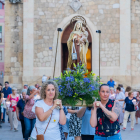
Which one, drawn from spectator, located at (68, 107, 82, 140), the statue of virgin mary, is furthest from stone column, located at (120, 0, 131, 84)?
spectator, located at (68, 107, 82, 140)

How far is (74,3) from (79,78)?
650 inches

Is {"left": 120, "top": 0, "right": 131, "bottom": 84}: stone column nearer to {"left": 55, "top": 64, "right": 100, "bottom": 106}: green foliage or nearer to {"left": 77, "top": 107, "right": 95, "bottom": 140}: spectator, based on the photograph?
{"left": 77, "top": 107, "right": 95, "bottom": 140}: spectator

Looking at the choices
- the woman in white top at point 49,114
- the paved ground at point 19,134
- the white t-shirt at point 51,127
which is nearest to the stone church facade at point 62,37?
the paved ground at point 19,134

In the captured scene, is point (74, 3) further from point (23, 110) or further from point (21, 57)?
point (23, 110)

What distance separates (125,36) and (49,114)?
1702cm

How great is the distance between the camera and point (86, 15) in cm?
2092

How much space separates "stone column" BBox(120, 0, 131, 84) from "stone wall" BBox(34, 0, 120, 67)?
0.92 ft

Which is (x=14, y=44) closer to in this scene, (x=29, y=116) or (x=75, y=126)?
(x=29, y=116)

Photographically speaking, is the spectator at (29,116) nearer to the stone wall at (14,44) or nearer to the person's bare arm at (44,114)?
the person's bare arm at (44,114)

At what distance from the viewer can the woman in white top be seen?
4121 millimetres

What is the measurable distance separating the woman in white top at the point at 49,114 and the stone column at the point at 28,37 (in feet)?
54.4

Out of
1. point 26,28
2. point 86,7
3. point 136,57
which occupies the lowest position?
point 136,57

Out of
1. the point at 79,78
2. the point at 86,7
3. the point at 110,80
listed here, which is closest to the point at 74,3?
the point at 86,7

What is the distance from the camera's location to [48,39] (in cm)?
2103
